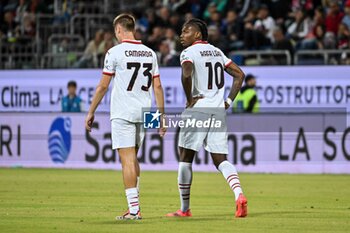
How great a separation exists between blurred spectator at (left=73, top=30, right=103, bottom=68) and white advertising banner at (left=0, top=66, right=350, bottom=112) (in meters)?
0.57

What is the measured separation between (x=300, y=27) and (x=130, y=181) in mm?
15099

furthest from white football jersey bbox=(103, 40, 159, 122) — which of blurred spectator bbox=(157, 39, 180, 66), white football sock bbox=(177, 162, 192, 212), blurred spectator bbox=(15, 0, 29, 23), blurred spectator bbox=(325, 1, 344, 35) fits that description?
blurred spectator bbox=(15, 0, 29, 23)

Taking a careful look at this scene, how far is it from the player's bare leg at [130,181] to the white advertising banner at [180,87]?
13115 mm

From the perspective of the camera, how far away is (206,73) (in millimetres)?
12992

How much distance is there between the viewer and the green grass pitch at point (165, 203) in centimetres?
1191

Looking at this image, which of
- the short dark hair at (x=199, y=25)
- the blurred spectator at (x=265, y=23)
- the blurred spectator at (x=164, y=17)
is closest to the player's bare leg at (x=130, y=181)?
the short dark hair at (x=199, y=25)

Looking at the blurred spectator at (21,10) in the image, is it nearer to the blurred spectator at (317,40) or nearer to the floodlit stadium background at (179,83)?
the floodlit stadium background at (179,83)

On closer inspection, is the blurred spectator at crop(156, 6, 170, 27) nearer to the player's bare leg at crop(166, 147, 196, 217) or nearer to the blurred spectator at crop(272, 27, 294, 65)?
the blurred spectator at crop(272, 27, 294, 65)

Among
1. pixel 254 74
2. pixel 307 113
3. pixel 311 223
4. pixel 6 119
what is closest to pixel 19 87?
pixel 6 119

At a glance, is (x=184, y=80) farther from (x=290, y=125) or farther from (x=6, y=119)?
(x=6, y=119)

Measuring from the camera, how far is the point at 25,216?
1310 cm

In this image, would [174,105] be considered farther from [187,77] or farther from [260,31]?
[187,77]

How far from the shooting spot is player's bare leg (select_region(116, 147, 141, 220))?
1248cm

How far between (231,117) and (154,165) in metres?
2.18
